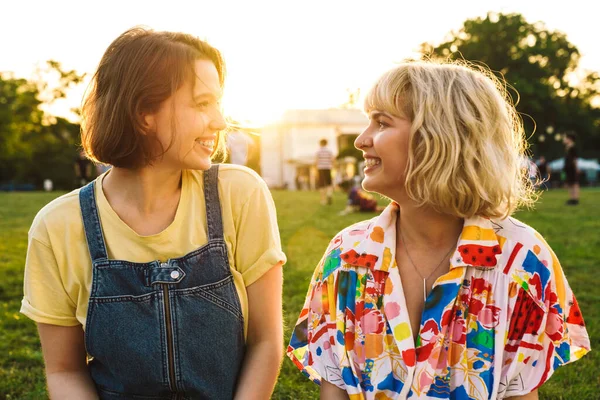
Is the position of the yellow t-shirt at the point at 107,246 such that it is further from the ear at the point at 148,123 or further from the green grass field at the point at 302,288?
the green grass field at the point at 302,288

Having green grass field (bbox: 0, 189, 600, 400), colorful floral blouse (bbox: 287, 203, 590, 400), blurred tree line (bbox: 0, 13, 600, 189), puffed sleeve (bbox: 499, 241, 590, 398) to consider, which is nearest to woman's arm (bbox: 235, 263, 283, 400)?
colorful floral blouse (bbox: 287, 203, 590, 400)

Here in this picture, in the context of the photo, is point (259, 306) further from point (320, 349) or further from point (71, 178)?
point (71, 178)

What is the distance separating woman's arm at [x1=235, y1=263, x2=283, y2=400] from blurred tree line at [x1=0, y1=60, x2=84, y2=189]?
5030 cm

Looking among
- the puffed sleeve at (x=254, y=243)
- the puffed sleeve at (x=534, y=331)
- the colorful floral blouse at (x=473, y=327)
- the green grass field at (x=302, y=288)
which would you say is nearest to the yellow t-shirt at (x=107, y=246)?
the puffed sleeve at (x=254, y=243)

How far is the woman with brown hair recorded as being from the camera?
1.92 metres

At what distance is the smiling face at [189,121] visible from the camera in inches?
78.0

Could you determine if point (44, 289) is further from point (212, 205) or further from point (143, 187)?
point (212, 205)

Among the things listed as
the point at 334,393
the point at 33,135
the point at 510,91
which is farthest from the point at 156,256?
the point at 33,135

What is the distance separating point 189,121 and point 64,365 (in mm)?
982

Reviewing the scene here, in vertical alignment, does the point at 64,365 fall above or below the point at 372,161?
below

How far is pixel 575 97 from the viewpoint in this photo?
43.9m

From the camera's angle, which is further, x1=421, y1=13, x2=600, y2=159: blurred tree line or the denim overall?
x1=421, y1=13, x2=600, y2=159: blurred tree line

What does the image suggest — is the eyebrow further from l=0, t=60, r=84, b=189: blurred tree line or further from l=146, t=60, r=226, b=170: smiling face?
l=0, t=60, r=84, b=189: blurred tree line

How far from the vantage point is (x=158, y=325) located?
6.30 feet
